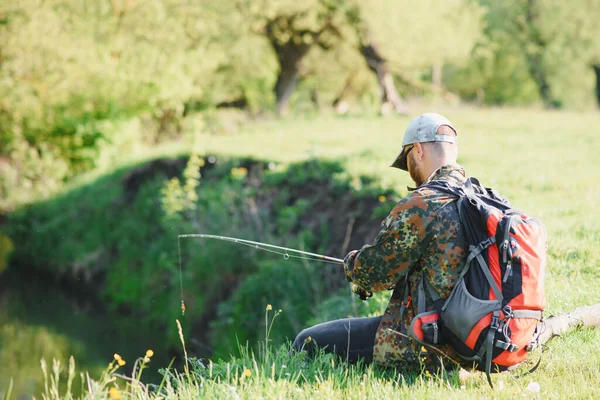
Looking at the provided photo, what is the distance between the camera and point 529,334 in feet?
11.6

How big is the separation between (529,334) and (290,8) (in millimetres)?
20339

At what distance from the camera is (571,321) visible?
4.54 metres

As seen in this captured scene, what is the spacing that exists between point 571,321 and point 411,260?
154 centimetres

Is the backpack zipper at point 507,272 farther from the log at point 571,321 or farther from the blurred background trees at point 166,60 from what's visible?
the blurred background trees at point 166,60

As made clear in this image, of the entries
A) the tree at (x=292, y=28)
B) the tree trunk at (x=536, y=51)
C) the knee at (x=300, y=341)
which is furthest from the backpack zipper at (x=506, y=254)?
the tree trunk at (x=536, y=51)

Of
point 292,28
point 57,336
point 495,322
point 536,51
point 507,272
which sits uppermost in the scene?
point 536,51

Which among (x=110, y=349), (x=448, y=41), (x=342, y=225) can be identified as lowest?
(x=110, y=349)

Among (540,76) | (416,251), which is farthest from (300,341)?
(540,76)

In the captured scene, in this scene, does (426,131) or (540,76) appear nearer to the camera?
(426,131)

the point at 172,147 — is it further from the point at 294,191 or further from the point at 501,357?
the point at 501,357

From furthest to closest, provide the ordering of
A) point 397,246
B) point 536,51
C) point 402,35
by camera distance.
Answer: point 536,51
point 402,35
point 397,246

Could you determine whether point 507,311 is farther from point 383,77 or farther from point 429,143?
point 383,77

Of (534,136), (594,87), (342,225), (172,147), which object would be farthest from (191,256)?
(594,87)

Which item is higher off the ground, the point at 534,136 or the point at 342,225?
the point at 534,136
